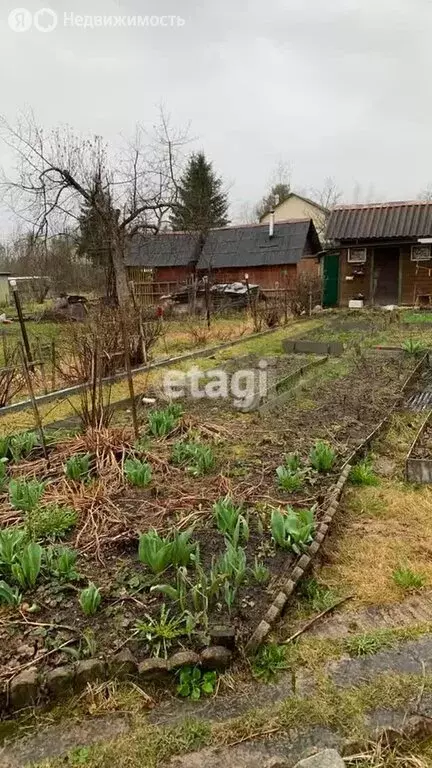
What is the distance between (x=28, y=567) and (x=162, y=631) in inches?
33.2

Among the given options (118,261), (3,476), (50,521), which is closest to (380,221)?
(118,261)

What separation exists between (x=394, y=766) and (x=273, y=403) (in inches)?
187

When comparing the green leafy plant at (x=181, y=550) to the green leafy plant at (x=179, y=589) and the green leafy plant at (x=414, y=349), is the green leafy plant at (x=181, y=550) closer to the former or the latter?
the green leafy plant at (x=179, y=589)

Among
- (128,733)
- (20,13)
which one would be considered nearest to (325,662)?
(128,733)

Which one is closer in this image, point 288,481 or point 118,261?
point 288,481

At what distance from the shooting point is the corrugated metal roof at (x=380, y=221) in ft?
58.9

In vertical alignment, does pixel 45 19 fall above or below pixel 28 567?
above

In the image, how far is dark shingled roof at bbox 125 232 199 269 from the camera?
78.3 ft

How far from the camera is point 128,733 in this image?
2.02 metres

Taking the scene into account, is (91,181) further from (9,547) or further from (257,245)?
(9,547)

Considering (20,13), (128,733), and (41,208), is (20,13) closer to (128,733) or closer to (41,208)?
(41,208)

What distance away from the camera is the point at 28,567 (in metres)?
2.74

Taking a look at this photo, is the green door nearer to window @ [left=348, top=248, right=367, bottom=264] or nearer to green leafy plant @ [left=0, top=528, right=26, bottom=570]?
window @ [left=348, top=248, right=367, bottom=264]

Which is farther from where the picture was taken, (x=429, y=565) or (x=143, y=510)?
(x=143, y=510)
